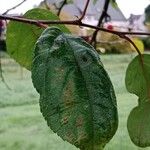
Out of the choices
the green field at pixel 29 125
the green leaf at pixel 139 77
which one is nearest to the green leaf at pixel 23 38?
the green leaf at pixel 139 77

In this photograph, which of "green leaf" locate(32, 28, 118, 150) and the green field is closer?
"green leaf" locate(32, 28, 118, 150)

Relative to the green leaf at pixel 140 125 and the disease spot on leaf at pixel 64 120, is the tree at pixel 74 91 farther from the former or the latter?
the green leaf at pixel 140 125

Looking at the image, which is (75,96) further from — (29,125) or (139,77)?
(29,125)

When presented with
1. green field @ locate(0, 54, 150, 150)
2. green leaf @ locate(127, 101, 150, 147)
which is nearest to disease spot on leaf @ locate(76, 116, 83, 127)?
green leaf @ locate(127, 101, 150, 147)

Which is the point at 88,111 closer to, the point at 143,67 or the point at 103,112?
the point at 103,112

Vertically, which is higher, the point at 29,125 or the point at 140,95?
the point at 140,95

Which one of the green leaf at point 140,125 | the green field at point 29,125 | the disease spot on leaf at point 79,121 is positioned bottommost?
the green field at point 29,125

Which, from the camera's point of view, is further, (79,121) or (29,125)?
(29,125)

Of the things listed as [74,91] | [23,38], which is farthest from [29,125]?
[74,91]

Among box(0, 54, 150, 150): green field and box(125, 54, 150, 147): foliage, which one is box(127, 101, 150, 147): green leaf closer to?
box(125, 54, 150, 147): foliage
